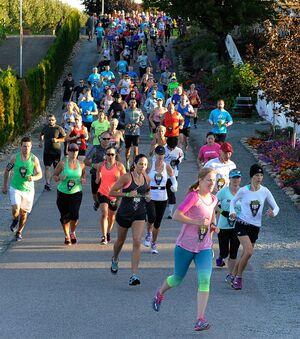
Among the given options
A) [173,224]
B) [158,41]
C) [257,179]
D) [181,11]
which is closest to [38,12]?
[158,41]

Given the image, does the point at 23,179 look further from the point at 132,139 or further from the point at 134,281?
the point at 132,139

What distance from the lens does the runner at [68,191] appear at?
14281 mm

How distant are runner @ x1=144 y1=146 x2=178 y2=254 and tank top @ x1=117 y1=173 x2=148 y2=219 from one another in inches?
60.9

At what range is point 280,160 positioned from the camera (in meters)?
22.2

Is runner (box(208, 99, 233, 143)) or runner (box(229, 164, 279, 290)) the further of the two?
runner (box(208, 99, 233, 143))

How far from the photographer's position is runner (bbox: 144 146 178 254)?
13805 millimetres

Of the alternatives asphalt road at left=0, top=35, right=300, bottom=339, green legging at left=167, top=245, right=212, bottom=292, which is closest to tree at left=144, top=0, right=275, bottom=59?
asphalt road at left=0, top=35, right=300, bottom=339

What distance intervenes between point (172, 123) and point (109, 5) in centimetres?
5838

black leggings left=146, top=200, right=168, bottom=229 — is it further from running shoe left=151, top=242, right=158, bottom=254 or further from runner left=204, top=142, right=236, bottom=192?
runner left=204, top=142, right=236, bottom=192

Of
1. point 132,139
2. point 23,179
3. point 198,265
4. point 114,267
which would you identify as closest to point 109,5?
point 132,139

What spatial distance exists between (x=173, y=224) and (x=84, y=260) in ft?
10.3

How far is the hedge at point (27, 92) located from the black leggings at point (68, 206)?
40.6 ft

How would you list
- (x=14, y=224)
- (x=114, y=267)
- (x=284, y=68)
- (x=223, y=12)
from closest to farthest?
(x=114, y=267)
(x=14, y=224)
(x=284, y=68)
(x=223, y=12)

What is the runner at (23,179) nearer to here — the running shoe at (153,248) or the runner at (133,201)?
the running shoe at (153,248)
